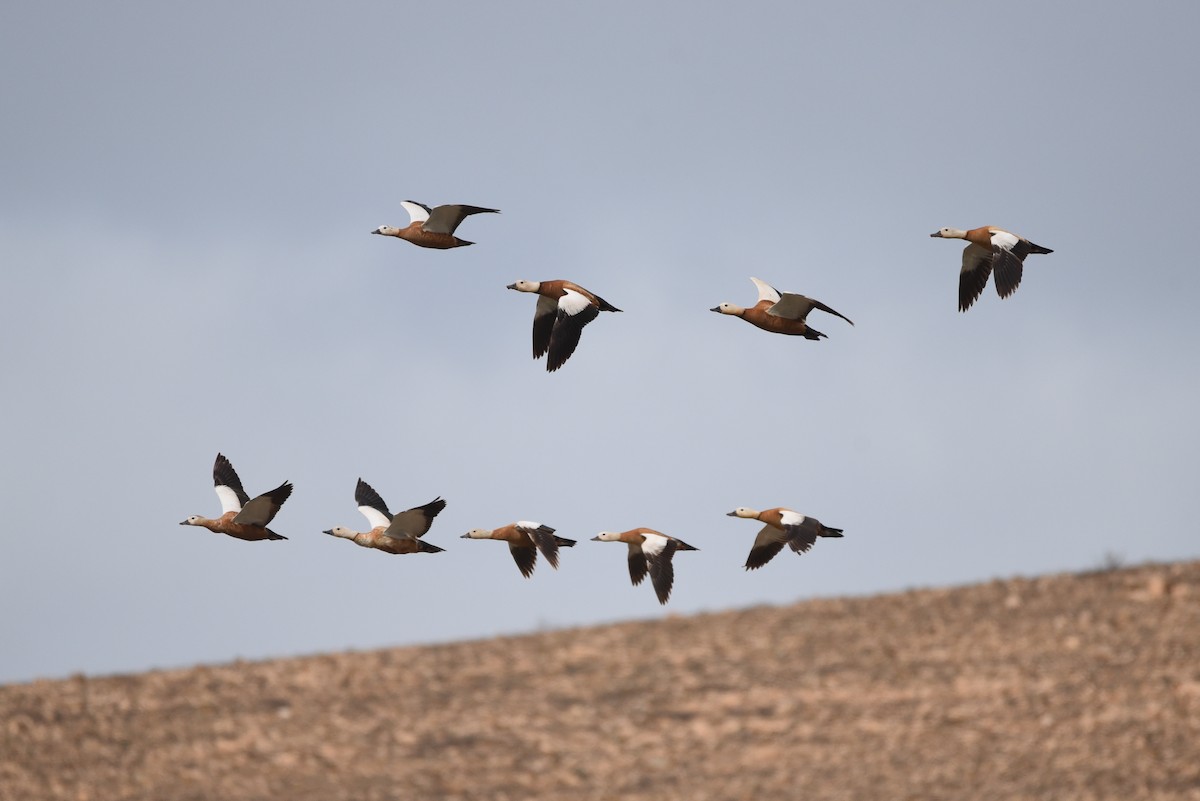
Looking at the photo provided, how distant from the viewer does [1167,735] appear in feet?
42.9

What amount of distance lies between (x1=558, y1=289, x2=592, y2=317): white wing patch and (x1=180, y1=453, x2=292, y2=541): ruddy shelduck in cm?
405

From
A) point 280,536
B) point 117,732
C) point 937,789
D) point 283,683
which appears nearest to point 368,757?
point 283,683

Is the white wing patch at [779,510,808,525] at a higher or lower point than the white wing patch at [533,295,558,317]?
lower

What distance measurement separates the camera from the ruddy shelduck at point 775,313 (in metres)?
21.0

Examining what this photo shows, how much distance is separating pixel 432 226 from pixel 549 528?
14.4ft

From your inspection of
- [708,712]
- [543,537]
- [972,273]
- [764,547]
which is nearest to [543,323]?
[543,537]

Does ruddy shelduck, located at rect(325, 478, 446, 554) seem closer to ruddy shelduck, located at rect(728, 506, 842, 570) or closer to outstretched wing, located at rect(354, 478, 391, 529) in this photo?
outstretched wing, located at rect(354, 478, 391, 529)

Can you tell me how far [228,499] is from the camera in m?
22.2

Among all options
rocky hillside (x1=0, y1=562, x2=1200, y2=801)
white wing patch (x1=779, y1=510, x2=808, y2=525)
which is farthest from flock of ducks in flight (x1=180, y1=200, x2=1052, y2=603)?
rocky hillside (x1=0, y1=562, x2=1200, y2=801)

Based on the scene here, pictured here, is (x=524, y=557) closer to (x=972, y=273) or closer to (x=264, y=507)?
(x=264, y=507)

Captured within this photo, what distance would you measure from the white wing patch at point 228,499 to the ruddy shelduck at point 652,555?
4.96 m

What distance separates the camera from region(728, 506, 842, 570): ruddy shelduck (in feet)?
65.7

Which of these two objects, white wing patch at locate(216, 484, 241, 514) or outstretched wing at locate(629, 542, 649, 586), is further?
white wing patch at locate(216, 484, 241, 514)

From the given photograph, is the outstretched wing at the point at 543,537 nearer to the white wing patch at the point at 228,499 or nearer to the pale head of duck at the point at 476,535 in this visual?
the pale head of duck at the point at 476,535
